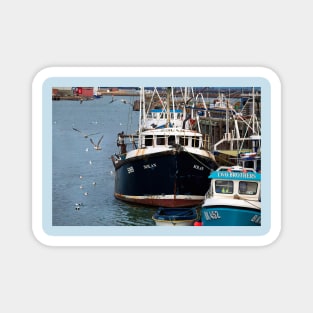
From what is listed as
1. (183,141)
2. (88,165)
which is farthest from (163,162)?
(88,165)

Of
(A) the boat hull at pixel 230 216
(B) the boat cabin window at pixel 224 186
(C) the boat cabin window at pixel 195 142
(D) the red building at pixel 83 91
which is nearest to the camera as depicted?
(D) the red building at pixel 83 91

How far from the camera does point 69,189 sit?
867 cm

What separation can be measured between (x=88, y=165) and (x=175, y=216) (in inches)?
45.8

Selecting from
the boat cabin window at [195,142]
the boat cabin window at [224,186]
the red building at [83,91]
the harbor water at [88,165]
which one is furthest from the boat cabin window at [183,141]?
the red building at [83,91]

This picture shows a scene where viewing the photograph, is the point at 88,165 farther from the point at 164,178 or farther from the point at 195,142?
the point at 195,142

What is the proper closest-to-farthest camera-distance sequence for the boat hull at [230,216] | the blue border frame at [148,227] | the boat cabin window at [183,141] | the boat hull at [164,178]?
the blue border frame at [148,227] → the boat hull at [230,216] → the boat hull at [164,178] → the boat cabin window at [183,141]

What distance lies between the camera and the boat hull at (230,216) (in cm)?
819

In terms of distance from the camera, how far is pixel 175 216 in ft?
28.7

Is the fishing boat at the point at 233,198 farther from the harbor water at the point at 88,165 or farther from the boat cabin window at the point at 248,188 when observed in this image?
the harbor water at the point at 88,165

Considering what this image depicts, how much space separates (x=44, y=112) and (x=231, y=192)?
2239 millimetres

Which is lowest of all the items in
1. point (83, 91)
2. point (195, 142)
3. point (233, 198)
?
point (233, 198)

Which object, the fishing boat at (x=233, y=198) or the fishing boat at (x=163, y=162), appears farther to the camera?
the fishing boat at (x=163, y=162)
